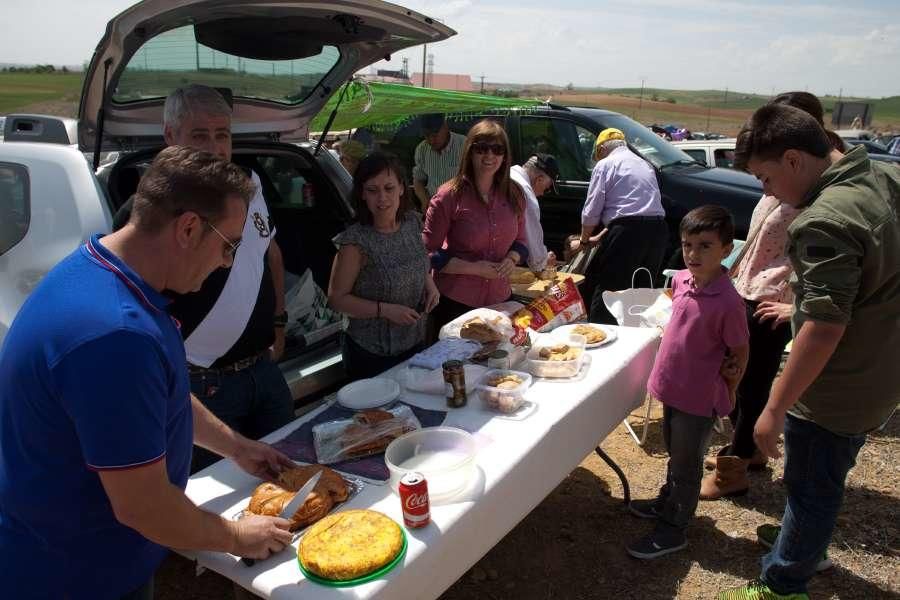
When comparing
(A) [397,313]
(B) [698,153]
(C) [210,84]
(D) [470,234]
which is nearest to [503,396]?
(A) [397,313]

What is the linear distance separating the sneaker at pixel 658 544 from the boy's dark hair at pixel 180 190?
231cm

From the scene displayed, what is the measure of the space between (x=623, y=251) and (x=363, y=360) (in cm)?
276

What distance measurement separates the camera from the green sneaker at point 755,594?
7.06ft

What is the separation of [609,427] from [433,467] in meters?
1.03

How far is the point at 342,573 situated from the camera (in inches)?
50.9

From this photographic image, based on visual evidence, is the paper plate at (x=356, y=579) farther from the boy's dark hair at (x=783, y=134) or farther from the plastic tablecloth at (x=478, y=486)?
the boy's dark hair at (x=783, y=134)

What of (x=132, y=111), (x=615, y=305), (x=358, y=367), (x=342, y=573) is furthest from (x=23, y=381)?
(x=615, y=305)

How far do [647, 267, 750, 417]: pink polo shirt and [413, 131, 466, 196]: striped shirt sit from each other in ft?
12.8

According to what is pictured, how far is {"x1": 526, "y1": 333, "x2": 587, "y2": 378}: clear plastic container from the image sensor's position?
91.7 inches

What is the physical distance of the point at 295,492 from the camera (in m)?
1.57

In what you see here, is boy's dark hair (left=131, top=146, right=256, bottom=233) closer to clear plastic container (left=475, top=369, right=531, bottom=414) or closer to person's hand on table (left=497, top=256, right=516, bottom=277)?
clear plastic container (left=475, top=369, right=531, bottom=414)

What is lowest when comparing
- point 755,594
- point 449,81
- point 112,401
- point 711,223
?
point 755,594

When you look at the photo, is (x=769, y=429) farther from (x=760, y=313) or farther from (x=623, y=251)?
(x=623, y=251)

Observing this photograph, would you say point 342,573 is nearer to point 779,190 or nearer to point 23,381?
Result: point 23,381
